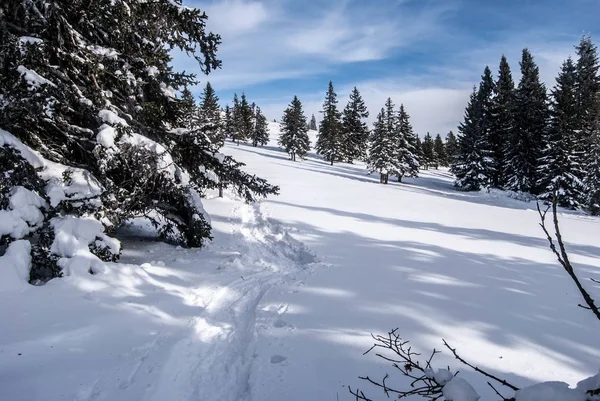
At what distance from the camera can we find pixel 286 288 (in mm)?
6898

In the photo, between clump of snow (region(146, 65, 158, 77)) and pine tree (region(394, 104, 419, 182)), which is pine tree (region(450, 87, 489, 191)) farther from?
clump of snow (region(146, 65, 158, 77))

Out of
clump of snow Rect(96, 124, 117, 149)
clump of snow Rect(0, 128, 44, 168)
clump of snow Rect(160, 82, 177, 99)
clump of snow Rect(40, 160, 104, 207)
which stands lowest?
clump of snow Rect(40, 160, 104, 207)

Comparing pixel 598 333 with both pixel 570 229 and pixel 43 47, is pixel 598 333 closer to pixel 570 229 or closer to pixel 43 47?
pixel 43 47

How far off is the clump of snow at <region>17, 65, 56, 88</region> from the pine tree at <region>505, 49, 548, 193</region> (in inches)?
1320

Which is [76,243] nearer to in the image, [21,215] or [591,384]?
[21,215]

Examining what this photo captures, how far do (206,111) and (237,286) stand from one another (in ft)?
151

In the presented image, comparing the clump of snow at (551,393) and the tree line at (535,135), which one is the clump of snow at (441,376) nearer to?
the clump of snow at (551,393)

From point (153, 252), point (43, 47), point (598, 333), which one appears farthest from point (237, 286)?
point (598, 333)

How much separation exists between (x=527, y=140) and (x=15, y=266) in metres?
36.0

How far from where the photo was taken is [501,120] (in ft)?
116

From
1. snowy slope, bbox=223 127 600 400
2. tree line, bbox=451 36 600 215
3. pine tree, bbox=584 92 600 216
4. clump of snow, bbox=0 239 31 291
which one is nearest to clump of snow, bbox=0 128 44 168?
clump of snow, bbox=0 239 31 291

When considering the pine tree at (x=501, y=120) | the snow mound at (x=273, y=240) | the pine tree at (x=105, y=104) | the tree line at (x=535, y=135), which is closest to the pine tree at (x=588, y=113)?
the tree line at (x=535, y=135)

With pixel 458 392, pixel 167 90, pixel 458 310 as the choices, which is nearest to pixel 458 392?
pixel 458 392

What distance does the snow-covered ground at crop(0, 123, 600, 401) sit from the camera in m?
3.82
